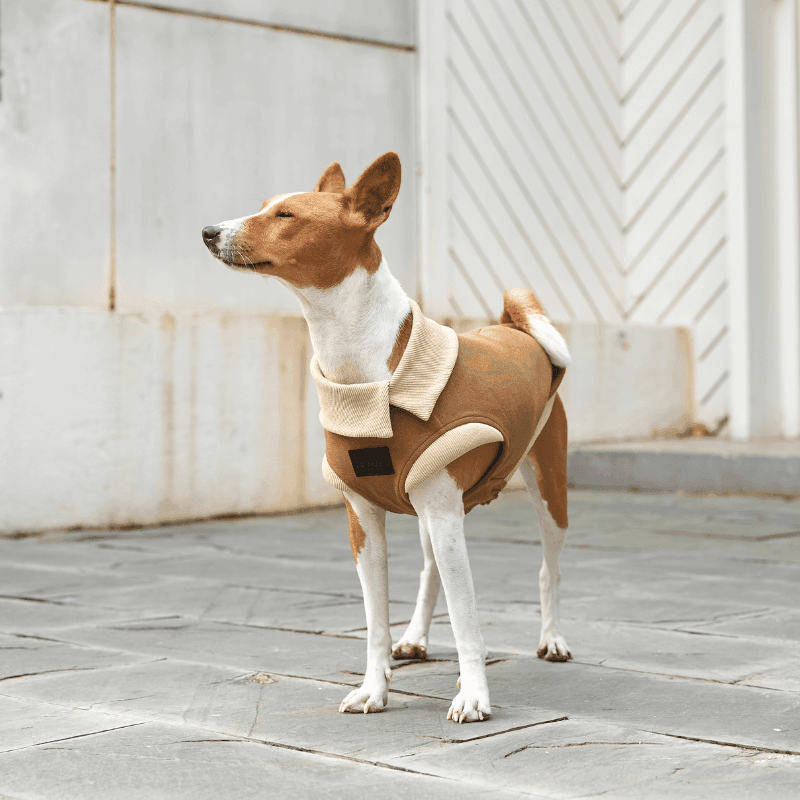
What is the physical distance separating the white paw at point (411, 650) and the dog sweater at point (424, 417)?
693 millimetres

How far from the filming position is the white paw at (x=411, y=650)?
3.76 m

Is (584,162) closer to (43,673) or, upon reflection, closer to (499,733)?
(43,673)

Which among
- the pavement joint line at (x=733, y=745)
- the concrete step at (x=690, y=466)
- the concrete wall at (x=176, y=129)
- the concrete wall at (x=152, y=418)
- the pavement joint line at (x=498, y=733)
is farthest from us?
the concrete step at (x=690, y=466)

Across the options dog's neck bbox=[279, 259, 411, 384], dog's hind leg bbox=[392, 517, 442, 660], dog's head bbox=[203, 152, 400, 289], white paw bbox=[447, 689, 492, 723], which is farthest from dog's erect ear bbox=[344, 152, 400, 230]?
white paw bbox=[447, 689, 492, 723]

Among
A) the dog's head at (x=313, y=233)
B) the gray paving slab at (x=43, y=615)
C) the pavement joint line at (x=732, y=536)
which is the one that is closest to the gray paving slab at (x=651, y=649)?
the gray paving slab at (x=43, y=615)

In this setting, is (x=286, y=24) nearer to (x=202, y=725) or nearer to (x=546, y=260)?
(x=546, y=260)

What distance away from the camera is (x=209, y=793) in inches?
95.3

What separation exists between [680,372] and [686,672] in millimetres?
6871

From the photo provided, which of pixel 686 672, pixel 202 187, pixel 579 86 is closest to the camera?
pixel 686 672

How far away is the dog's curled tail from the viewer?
→ 3623mm

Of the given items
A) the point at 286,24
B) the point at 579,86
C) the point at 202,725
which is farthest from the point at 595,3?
the point at 202,725

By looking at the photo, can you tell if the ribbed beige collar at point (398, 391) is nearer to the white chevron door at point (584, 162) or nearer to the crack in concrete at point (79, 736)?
the crack in concrete at point (79, 736)

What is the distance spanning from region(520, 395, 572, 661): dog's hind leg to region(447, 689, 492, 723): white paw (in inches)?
29.6

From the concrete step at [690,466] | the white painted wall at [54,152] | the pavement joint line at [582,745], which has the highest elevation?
the white painted wall at [54,152]
